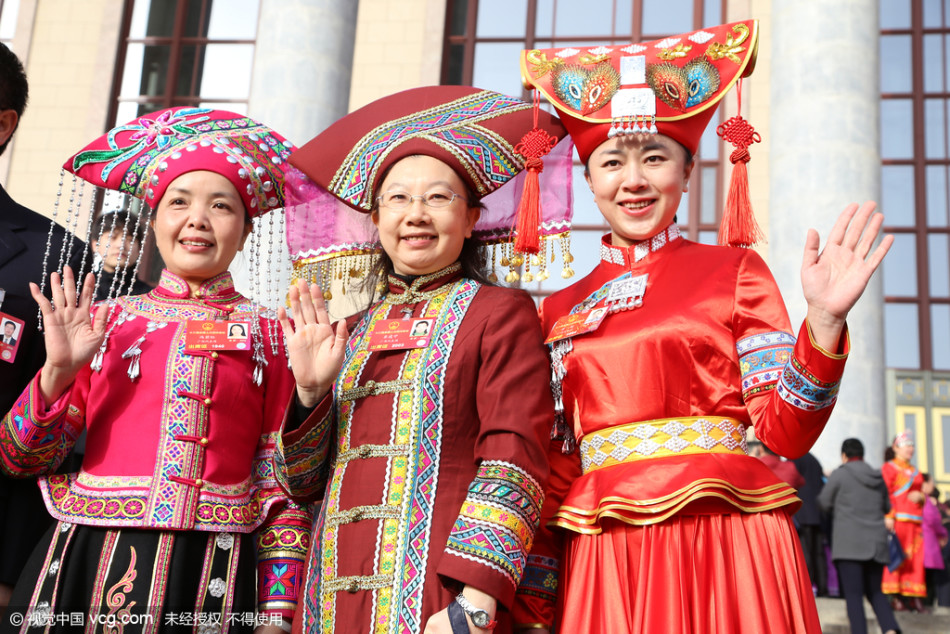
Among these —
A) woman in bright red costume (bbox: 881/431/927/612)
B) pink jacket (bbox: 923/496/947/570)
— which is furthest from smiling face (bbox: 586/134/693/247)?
pink jacket (bbox: 923/496/947/570)

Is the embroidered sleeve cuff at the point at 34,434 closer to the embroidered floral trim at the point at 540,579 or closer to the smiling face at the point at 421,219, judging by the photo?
the smiling face at the point at 421,219

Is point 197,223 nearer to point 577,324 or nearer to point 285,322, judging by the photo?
point 285,322

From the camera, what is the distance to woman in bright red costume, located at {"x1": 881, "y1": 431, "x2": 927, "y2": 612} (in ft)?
27.1

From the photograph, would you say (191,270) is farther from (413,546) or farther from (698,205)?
(698,205)

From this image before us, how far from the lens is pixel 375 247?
286 cm

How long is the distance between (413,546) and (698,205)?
8.89 metres

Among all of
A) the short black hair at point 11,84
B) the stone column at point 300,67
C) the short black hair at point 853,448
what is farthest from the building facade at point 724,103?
the short black hair at point 11,84

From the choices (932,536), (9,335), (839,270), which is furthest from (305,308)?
(932,536)

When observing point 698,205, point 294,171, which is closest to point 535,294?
point 698,205

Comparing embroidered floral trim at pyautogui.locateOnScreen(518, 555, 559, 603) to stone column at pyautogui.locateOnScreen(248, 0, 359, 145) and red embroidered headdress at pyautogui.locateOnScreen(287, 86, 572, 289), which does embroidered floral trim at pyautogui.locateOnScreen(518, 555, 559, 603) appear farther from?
stone column at pyautogui.locateOnScreen(248, 0, 359, 145)

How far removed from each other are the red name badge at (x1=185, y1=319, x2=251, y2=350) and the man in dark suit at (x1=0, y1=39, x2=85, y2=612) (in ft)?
1.88

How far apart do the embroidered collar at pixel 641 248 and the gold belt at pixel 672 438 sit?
48 centimetres

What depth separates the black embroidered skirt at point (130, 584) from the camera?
2443 mm

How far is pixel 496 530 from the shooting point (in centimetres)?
212
